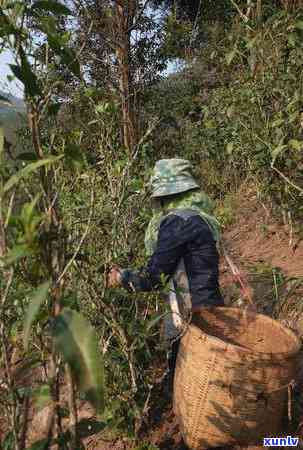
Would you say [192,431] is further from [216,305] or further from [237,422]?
[216,305]

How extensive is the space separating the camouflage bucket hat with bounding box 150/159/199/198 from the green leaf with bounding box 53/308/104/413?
1728mm

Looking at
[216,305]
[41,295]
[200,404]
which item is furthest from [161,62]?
[41,295]

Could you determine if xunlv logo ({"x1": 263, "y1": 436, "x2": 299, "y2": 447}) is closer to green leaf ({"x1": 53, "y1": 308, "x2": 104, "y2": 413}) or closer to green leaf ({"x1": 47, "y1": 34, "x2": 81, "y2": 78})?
green leaf ({"x1": 53, "y1": 308, "x2": 104, "y2": 413})

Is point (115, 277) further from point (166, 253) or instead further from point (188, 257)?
point (188, 257)

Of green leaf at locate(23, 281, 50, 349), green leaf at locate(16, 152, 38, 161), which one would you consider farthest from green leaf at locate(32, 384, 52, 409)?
green leaf at locate(16, 152, 38, 161)

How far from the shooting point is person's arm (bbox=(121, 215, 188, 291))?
2229 mm

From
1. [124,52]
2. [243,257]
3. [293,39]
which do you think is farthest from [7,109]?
[124,52]

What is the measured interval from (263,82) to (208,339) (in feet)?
8.34

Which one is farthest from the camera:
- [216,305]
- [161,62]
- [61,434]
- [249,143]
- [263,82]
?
[161,62]

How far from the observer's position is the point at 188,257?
2316mm

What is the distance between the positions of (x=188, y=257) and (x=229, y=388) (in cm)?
76

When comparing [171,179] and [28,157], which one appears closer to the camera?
[28,157]

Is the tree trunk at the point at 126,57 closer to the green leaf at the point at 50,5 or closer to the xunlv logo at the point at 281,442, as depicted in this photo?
the xunlv logo at the point at 281,442

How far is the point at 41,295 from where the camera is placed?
0.67m
